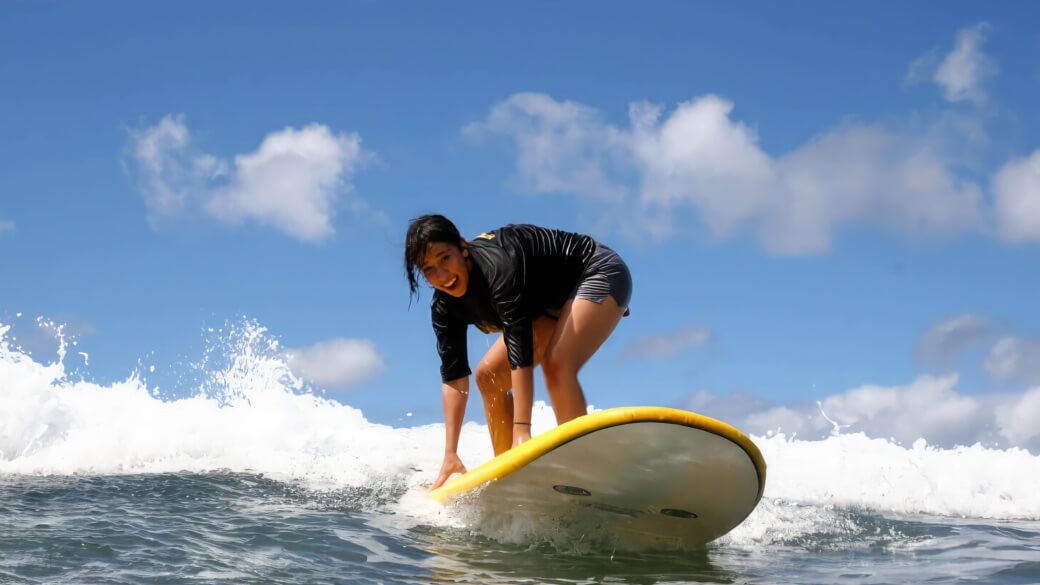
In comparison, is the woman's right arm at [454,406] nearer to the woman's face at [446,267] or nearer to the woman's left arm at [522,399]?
the woman's left arm at [522,399]

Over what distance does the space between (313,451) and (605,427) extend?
5.80m

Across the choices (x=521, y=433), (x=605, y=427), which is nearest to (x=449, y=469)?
(x=521, y=433)

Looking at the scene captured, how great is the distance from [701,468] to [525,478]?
0.73 metres

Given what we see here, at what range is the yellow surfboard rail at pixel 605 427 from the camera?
3.35 meters

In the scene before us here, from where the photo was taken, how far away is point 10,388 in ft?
26.9

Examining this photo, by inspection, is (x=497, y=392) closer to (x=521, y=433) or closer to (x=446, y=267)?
(x=521, y=433)

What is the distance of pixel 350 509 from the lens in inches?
187

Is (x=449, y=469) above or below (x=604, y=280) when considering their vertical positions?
below

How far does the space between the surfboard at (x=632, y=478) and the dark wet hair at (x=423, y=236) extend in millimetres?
1004

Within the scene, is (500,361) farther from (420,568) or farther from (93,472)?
(93,472)

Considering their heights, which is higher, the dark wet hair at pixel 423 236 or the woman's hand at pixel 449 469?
the dark wet hair at pixel 423 236

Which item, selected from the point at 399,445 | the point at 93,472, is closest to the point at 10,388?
the point at 93,472

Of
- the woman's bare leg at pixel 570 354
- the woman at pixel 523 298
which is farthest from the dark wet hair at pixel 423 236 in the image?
the woman's bare leg at pixel 570 354

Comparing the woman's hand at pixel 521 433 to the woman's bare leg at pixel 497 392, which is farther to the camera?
the woman's bare leg at pixel 497 392
